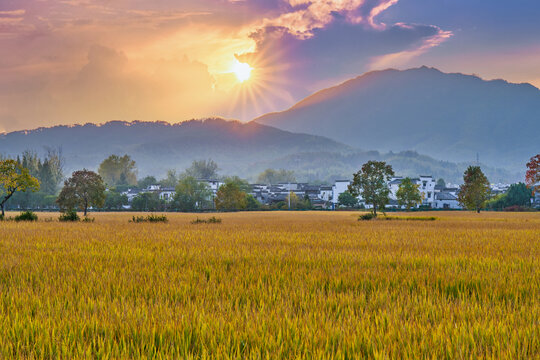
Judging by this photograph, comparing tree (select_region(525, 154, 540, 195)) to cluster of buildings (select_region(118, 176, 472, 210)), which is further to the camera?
cluster of buildings (select_region(118, 176, 472, 210))

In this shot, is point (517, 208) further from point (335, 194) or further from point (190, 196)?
point (190, 196)

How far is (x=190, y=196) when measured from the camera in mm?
100438

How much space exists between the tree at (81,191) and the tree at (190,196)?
4880cm

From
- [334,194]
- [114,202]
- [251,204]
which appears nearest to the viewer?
[114,202]

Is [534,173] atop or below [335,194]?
atop

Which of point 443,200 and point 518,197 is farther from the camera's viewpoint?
point 443,200

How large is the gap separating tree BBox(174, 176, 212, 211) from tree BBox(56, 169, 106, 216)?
48.8 m

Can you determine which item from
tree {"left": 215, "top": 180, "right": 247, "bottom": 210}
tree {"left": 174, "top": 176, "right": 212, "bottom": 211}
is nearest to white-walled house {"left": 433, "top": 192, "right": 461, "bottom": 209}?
tree {"left": 215, "top": 180, "right": 247, "bottom": 210}

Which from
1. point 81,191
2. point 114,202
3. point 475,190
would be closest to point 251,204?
point 114,202

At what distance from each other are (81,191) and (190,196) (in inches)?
2070

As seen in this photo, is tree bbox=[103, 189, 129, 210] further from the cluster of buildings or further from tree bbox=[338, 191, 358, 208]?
tree bbox=[338, 191, 358, 208]

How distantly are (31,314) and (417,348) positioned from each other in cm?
508

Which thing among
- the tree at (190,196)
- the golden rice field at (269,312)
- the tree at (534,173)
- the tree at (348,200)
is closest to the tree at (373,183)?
the tree at (534,173)

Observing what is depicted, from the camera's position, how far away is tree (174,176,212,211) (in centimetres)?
9812
